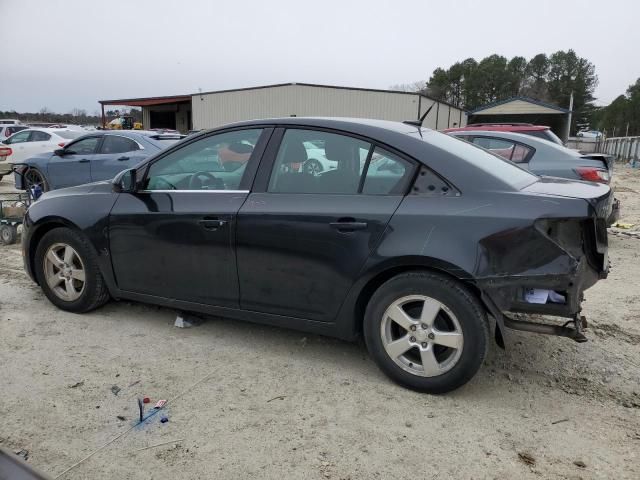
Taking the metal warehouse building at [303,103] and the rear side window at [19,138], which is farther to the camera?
the metal warehouse building at [303,103]

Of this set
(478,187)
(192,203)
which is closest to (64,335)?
(192,203)

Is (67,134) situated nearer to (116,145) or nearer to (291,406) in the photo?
(116,145)

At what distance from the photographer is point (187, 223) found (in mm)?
3703

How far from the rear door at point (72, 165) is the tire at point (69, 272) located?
622 centimetres

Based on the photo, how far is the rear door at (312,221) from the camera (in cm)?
319

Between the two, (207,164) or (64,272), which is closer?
A: (207,164)

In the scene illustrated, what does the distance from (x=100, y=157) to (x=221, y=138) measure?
7165 mm

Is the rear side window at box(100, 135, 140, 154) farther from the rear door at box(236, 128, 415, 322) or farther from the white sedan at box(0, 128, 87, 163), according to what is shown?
the rear door at box(236, 128, 415, 322)

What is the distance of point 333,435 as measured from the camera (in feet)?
9.01

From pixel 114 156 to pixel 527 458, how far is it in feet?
30.4

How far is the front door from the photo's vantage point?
3.61m

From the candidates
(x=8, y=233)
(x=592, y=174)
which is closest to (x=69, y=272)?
(x=8, y=233)

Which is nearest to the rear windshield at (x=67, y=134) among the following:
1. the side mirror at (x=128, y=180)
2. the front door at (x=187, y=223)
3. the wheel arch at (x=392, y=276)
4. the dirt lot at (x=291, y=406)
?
the dirt lot at (x=291, y=406)

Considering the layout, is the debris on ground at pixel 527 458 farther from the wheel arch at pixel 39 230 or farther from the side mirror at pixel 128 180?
the wheel arch at pixel 39 230
